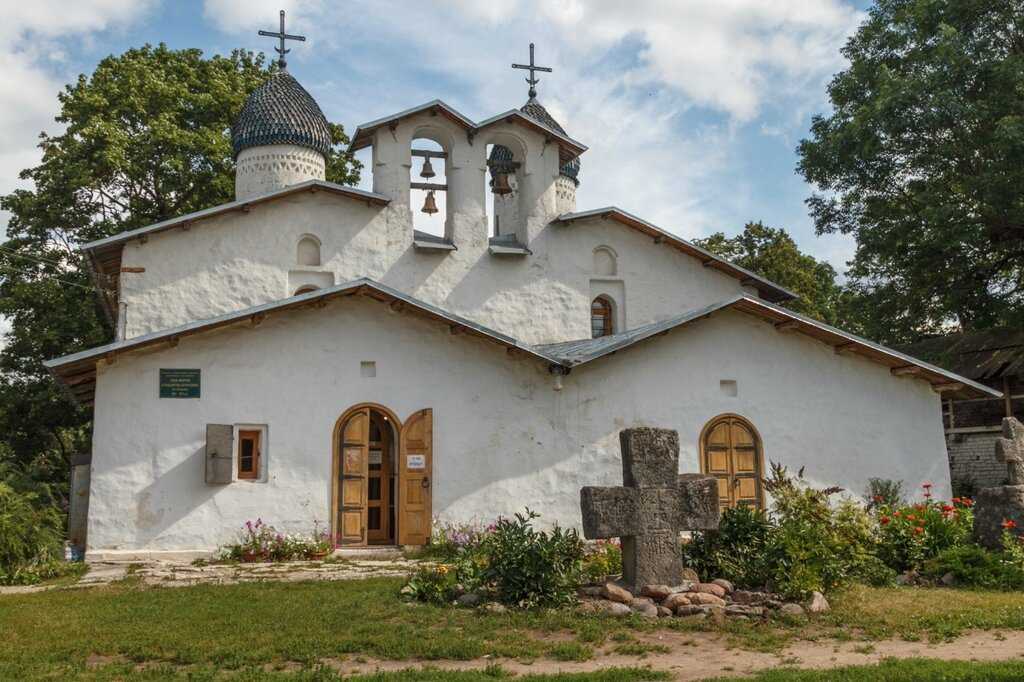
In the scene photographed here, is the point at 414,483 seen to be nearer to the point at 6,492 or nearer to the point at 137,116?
the point at 6,492

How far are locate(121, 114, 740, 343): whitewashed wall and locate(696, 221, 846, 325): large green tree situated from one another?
A: 12.8 metres

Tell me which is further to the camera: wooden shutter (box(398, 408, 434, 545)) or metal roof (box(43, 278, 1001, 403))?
wooden shutter (box(398, 408, 434, 545))

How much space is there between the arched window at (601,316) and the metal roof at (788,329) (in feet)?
7.30

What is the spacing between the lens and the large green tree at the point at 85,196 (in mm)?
22891

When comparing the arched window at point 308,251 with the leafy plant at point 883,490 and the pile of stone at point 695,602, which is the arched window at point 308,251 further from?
the leafy plant at point 883,490

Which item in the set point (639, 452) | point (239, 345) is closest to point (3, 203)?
point (239, 345)

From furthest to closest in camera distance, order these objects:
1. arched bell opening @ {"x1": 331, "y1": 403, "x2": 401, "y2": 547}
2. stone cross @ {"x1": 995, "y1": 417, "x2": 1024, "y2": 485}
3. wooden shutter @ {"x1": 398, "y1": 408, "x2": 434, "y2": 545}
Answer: wooden shutter @ {"x1": 398, "y1": 408, "x2": 434, "y2": 545}
arched bell opening @ {"x1": 331, "y1": 403, "x2": 401, "y2": 547}
stone cross @ {"x1": 995, "y1": 417, "x2": 1024, "y2": 485}

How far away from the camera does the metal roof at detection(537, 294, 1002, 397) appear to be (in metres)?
13.8

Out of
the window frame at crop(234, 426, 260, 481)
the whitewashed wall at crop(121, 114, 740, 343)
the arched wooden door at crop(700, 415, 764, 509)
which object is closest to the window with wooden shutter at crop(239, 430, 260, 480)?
the window frame at crop(234, 426, 260, 481)

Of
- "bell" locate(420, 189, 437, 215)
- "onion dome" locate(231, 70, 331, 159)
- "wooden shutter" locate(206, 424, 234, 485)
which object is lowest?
"wooden shutter" locate(206, 424, 234, 485)

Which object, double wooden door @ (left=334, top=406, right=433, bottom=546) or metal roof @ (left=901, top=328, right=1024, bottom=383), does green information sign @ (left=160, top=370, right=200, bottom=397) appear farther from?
metal roof @ (left=901, top=328, right=1024, bottom=383)

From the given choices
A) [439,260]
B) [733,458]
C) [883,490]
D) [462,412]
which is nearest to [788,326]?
[733,458]

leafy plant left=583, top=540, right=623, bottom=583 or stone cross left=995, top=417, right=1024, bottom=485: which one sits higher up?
stone cross left=995, top=417, right=1024, bottom=485

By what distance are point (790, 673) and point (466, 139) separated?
1223 centimetres
